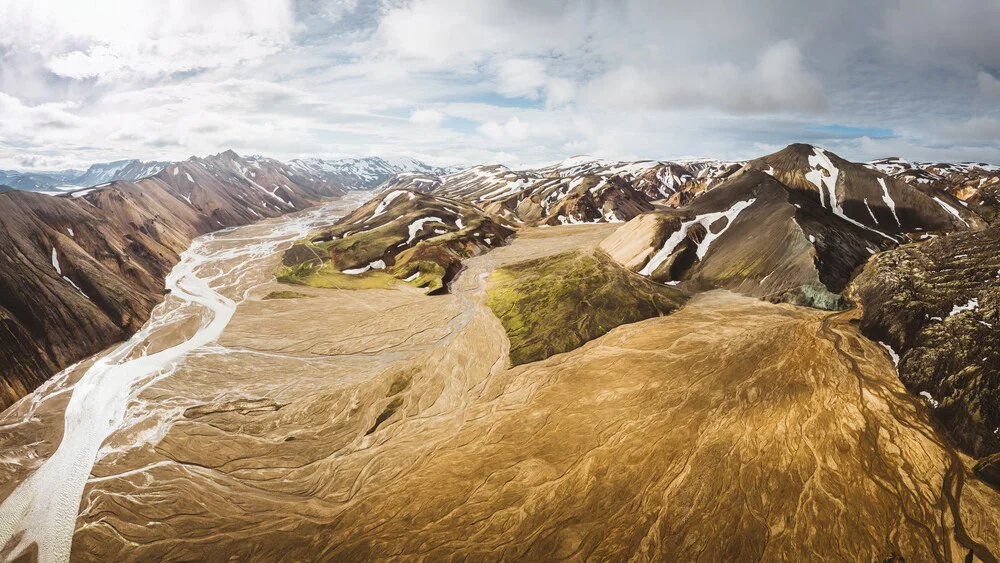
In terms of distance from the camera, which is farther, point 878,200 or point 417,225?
point 417,225

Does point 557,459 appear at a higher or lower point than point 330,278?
lower

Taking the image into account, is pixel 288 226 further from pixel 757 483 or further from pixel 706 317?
pixel 757 483

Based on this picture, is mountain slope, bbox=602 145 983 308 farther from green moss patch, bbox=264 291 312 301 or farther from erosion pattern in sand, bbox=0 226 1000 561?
green moss patch, bbox=264 291 312 301

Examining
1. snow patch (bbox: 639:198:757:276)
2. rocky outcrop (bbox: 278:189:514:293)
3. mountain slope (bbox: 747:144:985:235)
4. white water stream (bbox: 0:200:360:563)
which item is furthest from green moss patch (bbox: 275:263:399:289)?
mountain slope (bbox: 747:144:985:235)

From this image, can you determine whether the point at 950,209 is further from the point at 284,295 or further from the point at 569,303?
the point at 284,295

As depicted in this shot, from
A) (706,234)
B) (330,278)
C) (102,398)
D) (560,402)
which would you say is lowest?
(102,398)

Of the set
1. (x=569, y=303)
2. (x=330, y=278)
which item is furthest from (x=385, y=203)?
(x=569, y=303)
